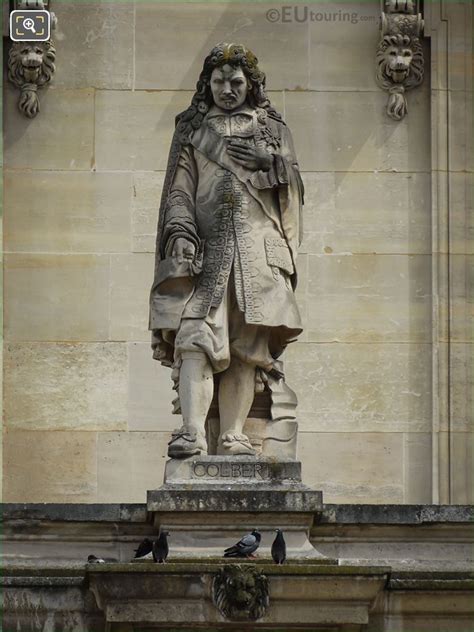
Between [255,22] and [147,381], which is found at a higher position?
[255,22]

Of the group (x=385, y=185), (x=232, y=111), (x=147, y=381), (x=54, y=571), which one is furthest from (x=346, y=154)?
(x=54, y=571)

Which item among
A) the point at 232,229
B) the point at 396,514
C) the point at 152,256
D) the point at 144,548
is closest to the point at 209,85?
the point at 232,229

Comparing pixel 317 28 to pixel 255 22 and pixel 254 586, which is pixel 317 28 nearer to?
pixel 255 22

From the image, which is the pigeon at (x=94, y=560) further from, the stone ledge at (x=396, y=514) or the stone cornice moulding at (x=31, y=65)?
the stone cornice moulding at (x=31, y=65)

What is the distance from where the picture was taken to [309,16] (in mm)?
28953

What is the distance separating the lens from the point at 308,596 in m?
22.5

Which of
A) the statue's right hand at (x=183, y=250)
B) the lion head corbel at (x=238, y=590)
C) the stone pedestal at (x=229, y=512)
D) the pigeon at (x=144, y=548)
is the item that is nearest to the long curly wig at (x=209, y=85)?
the statue's right hand at (x=183, y=250)

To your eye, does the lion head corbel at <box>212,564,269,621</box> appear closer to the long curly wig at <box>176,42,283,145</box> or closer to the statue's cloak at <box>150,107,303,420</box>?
the statue's cloak at <box>150,107,303,420</box>

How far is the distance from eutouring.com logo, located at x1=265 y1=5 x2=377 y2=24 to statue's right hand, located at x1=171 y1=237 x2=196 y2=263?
5544 millimetres

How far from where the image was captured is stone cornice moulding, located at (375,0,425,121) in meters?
28.6

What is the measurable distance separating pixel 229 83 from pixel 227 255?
1.34 metres

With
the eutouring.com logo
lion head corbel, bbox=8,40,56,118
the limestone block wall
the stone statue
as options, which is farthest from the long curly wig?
the eutouring.com logo

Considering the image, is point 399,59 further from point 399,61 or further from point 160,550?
point 160,550

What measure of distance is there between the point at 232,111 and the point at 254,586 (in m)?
3.87
